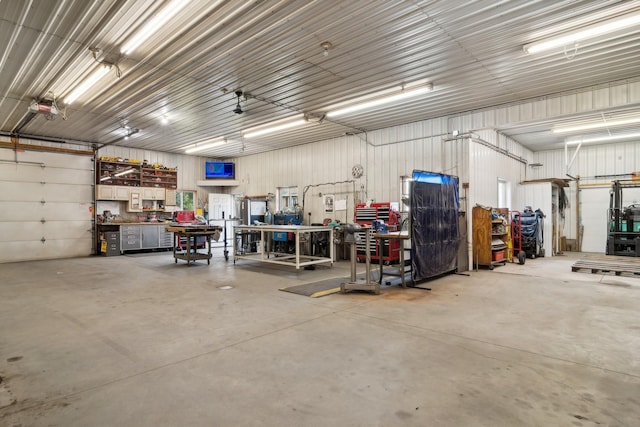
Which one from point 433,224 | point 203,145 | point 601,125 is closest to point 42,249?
point 203,145

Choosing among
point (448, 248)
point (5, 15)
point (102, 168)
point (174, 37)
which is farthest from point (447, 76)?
point (102, 168)

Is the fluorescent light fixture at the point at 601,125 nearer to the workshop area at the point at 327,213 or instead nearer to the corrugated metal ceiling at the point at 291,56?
the workshop area at the point at 327,213

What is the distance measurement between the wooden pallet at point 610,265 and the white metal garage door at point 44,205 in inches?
526

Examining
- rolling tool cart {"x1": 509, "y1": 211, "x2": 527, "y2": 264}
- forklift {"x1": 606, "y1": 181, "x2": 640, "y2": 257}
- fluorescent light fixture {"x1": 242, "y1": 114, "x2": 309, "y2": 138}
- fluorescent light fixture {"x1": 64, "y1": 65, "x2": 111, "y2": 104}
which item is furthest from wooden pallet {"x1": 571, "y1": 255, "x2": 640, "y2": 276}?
fluorescent light fixture {"x1": 64, "y1": 65, "x2": 111, "y2": 104}

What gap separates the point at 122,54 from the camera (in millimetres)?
4895

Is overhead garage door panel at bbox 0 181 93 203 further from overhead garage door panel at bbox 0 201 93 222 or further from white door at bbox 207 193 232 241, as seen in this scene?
white door at bbox 207 193 232 241

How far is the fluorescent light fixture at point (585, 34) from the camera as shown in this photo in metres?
3.94

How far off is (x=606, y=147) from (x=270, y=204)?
37.6 feet

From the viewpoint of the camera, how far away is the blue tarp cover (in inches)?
223

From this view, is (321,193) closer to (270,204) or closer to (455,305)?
(270,204)

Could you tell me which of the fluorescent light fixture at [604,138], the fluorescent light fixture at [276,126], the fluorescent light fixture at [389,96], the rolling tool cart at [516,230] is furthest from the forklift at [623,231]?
the fluorescent light fixture at [276,126]

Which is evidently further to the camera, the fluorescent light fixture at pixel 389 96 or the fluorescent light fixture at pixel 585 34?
the fluorescent light fixture at pixel 389 96

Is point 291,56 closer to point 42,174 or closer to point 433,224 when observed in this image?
point 433,224

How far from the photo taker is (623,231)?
857 centimetres
